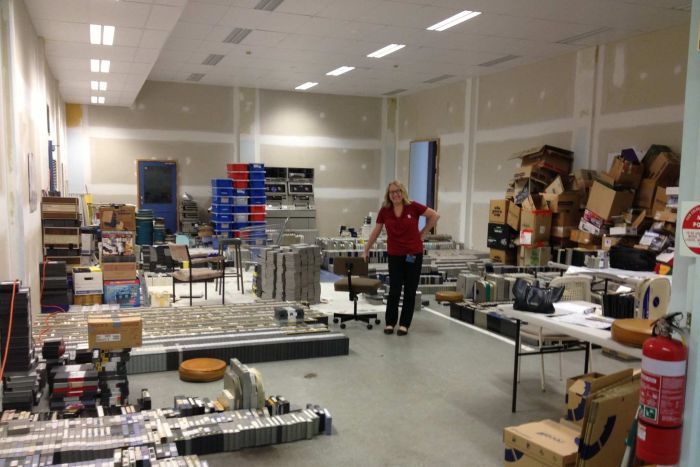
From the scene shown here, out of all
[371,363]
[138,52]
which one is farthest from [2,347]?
[138,52]

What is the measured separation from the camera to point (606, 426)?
2.73 m

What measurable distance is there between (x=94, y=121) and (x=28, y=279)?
9094 millimetres

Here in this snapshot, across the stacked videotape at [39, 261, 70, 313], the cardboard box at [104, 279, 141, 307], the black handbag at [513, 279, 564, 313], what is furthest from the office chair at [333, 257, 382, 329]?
the stacked videotape at [39, 261, 70, 313]

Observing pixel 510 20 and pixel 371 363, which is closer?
pixel 371 363

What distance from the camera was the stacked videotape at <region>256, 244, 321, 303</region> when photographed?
741 cm

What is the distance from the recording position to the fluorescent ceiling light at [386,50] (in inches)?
384

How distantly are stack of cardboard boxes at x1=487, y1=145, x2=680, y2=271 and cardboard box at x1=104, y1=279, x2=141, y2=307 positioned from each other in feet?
19.6

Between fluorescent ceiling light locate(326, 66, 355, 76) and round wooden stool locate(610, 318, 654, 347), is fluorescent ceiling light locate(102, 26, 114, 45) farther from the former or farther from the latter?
round wooden stool locate(610, 318, 654, 347)

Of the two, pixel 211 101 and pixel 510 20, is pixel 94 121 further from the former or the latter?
pixel 510 20

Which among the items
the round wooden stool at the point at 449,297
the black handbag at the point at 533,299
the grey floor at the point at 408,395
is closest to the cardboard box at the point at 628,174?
the round wooden stool at the point at 449,297

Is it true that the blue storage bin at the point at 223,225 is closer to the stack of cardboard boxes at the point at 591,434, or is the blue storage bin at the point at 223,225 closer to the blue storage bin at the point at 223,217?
the blue storage bin at the point at 223,217

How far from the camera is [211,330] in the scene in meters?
5.49

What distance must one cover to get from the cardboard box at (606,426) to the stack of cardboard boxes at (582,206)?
5245 mm

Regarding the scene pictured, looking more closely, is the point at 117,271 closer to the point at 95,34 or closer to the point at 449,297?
the point at 95,34
